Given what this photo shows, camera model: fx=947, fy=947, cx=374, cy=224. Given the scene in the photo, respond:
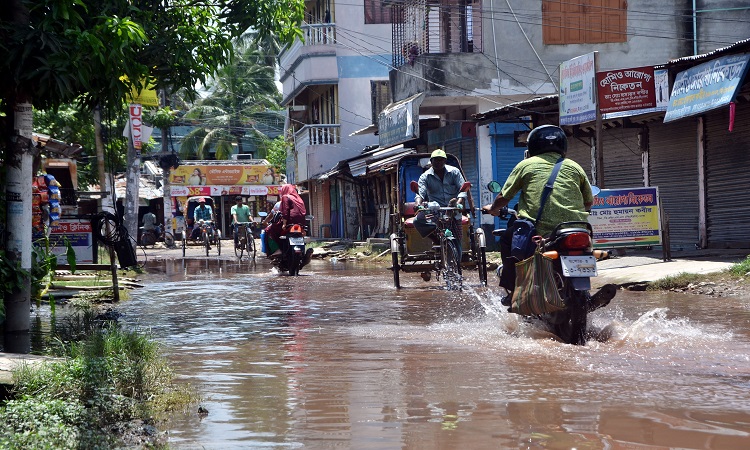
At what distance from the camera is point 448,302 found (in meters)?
11.6

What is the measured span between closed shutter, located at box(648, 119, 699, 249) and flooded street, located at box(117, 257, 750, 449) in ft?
23.9

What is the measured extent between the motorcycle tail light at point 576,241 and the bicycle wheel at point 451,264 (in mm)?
5114

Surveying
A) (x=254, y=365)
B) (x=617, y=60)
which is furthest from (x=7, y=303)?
(x=617, y=60)

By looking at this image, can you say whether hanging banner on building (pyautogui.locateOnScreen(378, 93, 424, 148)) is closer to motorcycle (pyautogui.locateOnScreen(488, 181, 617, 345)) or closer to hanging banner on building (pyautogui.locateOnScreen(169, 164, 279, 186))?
motorcycle (pyautogui.locateOnScreen(488, 181, 617, 345))

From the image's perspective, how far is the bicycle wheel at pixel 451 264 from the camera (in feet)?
40.4

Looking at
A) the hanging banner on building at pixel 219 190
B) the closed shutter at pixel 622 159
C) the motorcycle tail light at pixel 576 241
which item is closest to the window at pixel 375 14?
the hanging banner on building at pixel 219 190

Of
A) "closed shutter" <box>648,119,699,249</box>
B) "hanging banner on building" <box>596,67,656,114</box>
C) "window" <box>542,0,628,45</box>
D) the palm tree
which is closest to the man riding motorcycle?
"hanging banner on building" <box>596,67,656,114</box>

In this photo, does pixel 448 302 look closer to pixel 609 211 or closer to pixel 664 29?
pixel 609 211

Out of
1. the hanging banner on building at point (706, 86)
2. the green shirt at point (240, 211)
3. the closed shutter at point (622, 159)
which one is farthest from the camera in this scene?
the green shirt at point (240, 211)

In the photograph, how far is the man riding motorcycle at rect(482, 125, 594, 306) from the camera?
7516mm

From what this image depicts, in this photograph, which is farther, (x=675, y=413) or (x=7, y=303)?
(x=7, y=303)

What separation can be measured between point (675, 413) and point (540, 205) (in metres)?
2.92

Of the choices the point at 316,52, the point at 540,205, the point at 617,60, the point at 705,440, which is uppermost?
the point at 316,52

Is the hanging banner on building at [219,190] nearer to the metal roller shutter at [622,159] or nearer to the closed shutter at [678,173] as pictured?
the metal roller shutter at [622,159]
